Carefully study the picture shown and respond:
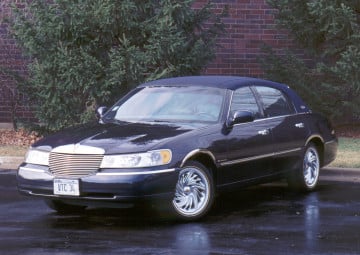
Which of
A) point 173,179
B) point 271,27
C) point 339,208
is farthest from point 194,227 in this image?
point 271,27

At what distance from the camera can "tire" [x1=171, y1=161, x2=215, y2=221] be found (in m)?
9.11

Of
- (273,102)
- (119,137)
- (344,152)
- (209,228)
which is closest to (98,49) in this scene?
(344,152)

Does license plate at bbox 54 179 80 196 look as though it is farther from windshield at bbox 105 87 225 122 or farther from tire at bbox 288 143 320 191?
tire at bbox 288 143 320 191

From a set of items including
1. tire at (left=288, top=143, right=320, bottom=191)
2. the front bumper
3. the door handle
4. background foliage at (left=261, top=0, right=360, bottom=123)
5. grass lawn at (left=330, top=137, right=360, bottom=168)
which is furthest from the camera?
background foliage at (left=261, top=0, right=360, bottom=123)

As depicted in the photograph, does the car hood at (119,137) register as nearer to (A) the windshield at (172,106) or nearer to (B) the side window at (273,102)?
(A) the windshield at (172,106)

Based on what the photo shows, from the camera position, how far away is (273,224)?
899cm

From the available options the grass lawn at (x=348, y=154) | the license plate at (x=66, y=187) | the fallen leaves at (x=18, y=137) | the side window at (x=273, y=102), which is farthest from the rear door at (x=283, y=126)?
the fallen leaves at (x=18, y=137)

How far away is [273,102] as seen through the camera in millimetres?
10945

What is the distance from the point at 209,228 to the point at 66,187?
144 centimetres

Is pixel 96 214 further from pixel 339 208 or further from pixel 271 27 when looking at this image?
pixel 271 27

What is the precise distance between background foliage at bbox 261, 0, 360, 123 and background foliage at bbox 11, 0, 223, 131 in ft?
7.36

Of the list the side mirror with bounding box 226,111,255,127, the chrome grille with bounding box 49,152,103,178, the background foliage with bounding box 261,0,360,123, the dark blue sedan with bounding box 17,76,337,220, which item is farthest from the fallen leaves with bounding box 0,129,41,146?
the chrome grille with bounding box 49,152,103,178

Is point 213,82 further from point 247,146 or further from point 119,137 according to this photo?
point 119,137

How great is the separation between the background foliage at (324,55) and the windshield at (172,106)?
21.1 ft
